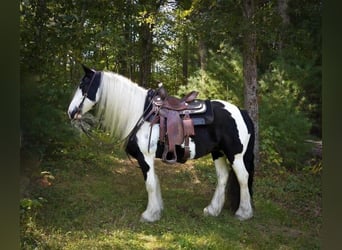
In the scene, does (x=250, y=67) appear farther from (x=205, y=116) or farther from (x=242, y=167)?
(x=242, y=167)

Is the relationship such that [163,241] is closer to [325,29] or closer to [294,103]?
[294,103]

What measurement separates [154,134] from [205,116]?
0.75ft

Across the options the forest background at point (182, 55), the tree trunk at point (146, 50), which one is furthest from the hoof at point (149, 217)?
the tree trunk at point (146, 50)

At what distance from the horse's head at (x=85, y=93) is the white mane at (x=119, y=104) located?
1.2 inches

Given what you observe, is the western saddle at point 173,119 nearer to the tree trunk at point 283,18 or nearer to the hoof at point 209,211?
the hoof at point 209,211

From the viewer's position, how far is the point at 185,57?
1.61 meters

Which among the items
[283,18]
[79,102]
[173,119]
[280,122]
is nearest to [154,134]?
[173,119]

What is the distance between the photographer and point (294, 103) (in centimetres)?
169

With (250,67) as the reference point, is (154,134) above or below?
below

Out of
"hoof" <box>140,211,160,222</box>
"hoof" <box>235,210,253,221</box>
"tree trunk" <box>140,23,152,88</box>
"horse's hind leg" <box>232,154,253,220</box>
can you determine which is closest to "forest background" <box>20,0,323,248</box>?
"tree trunk" <box>140,23,152,88</box>

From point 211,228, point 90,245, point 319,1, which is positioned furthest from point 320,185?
point 90,245

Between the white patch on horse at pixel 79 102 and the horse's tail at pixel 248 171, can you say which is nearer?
the white patch on horse at pixel 79 102

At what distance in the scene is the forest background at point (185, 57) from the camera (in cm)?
157

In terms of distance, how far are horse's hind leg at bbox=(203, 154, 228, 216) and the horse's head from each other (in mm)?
579
